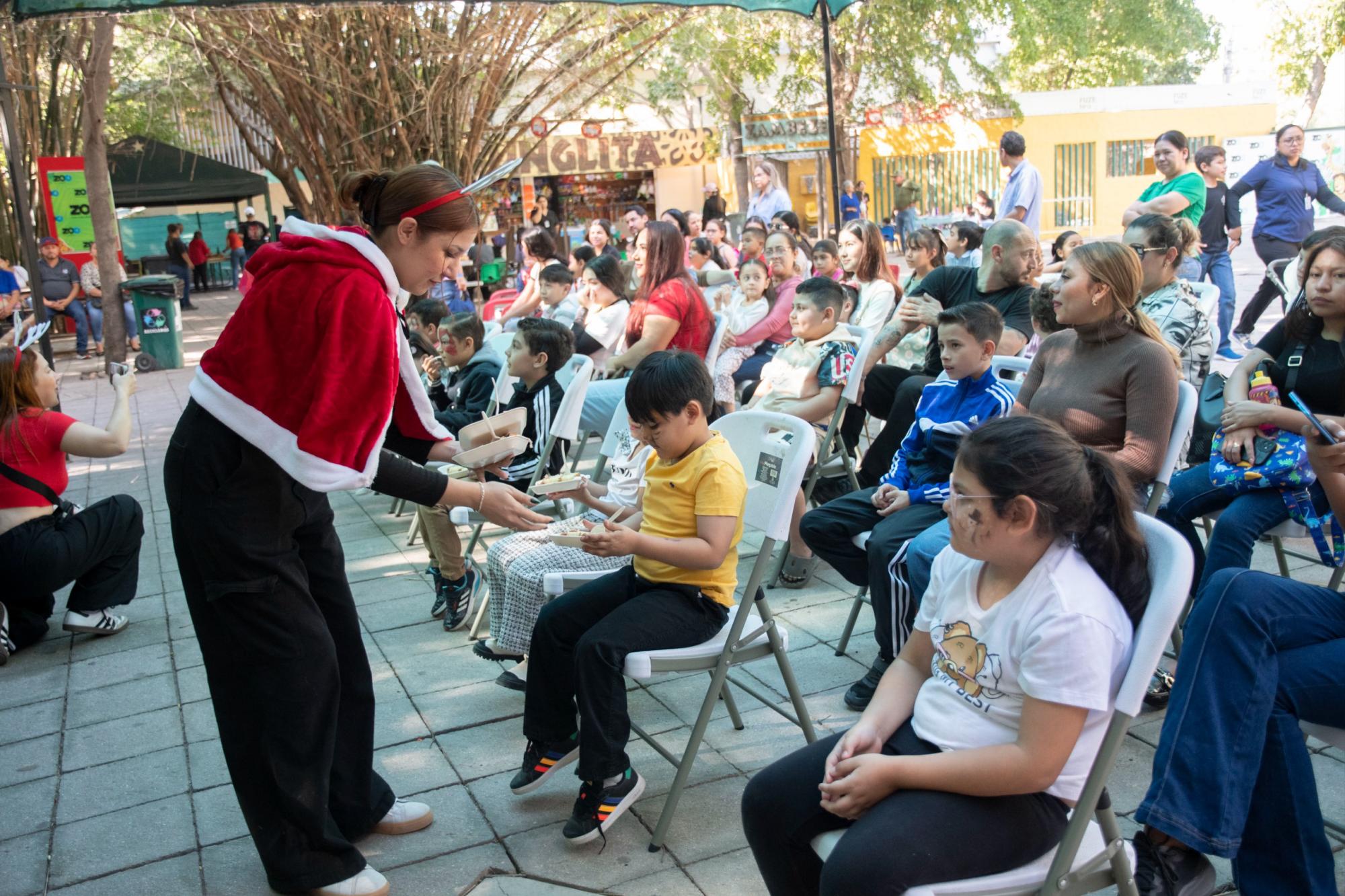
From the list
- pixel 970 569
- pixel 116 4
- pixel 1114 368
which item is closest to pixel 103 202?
pixel 116 4

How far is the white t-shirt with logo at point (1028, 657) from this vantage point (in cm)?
178

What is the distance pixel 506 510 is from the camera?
2633 mm

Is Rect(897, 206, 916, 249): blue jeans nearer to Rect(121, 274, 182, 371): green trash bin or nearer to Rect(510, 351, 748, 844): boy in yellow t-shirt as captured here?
Rect(121, 274, 182, 371): green trash bin

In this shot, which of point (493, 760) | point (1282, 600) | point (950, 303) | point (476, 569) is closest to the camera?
point (1282, 600)

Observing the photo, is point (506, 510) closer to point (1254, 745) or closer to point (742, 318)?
point (1254, 745)

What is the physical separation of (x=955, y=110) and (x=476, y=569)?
22452 millimetres

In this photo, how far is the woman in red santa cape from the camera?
7.45ft

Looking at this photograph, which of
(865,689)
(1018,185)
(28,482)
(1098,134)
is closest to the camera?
(865,689)

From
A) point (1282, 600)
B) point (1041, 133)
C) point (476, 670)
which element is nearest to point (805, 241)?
point (476, 670)

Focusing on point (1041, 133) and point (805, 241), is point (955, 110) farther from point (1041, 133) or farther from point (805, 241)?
point (805, 241)

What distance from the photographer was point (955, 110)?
80.8ft

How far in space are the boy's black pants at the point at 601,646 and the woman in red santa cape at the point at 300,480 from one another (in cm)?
33

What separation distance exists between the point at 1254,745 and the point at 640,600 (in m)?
1.41

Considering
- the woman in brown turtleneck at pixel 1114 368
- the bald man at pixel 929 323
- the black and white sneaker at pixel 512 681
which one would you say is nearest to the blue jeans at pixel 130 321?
the bald man at pixel 929 323
